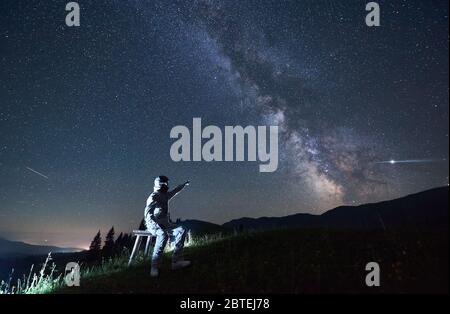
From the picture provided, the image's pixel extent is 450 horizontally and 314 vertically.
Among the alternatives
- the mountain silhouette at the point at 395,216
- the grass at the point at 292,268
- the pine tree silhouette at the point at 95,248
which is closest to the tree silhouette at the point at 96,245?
the pine tree silhouette at the point at 95,248

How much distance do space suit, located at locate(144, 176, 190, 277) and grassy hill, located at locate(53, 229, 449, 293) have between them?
511 millimetres

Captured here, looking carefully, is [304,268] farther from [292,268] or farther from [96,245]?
[96,245]

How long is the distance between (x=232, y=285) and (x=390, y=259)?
3.63 m

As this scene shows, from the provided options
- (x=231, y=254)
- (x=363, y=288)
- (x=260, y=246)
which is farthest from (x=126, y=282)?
Result: (x=363, y=288)

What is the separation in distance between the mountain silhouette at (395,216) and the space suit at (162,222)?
4.09 metres

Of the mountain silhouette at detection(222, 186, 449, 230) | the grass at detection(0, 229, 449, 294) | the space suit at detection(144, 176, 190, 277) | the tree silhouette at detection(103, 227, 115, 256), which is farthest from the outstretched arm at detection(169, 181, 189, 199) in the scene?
the tree silhouette at detection(103, 227, 115, 256)

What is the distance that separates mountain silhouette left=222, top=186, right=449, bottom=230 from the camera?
10938mm

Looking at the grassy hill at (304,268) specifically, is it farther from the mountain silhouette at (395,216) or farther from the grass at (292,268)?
the mountain silhouette at (395,216)

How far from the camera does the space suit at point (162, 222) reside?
9.93 m

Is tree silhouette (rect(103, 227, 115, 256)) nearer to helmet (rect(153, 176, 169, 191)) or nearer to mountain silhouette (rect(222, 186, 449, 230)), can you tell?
mountain silhouette (rect(222, 186, 449, 230))
